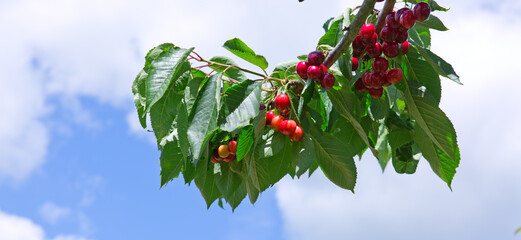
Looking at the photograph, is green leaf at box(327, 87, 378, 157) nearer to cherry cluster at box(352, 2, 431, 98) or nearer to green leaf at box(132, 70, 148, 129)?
cherry cluster at box(352, 2, 431, 98)

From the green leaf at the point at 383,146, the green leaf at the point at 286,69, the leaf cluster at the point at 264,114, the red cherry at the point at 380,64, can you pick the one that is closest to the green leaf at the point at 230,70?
the leaf cluster at the point at 264,114

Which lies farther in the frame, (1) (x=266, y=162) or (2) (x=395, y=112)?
(2) (x=395, y=112)

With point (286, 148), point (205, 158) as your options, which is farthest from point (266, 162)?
point (205, 158)

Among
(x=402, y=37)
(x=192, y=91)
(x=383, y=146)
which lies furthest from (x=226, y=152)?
(x=383, y=146)

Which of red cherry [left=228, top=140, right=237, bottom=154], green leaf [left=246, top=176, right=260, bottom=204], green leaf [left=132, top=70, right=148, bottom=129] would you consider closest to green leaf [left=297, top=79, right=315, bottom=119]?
red cherry [left=228, top=140, right=237, bottom=154]

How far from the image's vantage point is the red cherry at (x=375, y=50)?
94.4 inches

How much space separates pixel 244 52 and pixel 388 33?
2.50ft

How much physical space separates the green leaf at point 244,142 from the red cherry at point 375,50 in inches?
23.7

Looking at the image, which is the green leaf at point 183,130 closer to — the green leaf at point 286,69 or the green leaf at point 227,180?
the green leaf at point 227,180

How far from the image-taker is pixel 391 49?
2410mm

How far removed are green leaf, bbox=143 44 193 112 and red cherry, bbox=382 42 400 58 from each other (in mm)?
839

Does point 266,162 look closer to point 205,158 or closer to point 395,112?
point 205,158

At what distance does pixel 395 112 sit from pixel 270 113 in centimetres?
73

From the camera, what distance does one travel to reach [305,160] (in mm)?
2428
